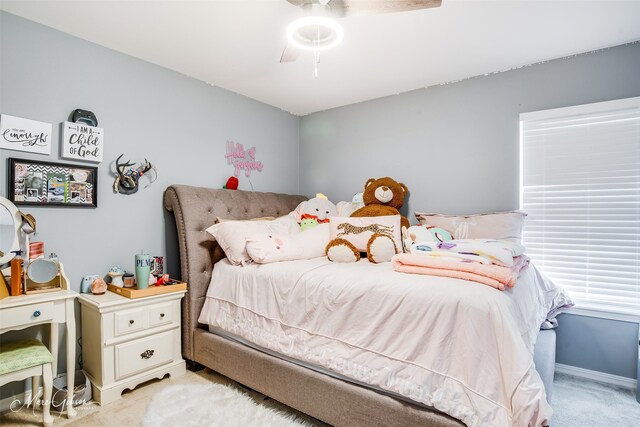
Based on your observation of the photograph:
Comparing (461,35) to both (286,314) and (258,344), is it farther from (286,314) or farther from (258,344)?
(258,344)

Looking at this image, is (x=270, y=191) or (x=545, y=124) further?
(x=270, y=191)

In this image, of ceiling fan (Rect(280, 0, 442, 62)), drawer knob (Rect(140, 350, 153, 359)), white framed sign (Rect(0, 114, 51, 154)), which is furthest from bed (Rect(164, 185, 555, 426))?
ceiling fan (Rect(280, 0, 442, 62))

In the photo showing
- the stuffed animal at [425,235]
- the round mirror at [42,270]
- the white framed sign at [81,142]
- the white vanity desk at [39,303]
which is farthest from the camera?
the stuffed animal at [425,235]

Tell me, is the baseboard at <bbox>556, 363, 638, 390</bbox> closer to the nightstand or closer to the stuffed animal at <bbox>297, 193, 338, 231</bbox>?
the stuffed animal at <bbox>297, 193, 338, 231</bbox>

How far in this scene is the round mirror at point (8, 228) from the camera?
1.87m

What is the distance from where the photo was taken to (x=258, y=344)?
81.0 inches

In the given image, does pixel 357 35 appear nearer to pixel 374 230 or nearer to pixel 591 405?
pixel 374 230

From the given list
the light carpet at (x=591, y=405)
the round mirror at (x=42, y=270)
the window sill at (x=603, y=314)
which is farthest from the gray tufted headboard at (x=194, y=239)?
the window sill at (x=603, y=314)

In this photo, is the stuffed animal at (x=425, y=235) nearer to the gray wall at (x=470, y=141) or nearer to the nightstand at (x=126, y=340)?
the gray wall at (x=470, y=141)

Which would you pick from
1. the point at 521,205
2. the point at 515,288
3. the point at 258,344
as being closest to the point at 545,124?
the point at 521,205

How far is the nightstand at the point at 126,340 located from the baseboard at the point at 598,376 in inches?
110

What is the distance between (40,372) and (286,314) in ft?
4.27

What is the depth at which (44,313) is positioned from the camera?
1.79 meters

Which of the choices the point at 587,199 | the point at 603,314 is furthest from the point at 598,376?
the point at 587,199
